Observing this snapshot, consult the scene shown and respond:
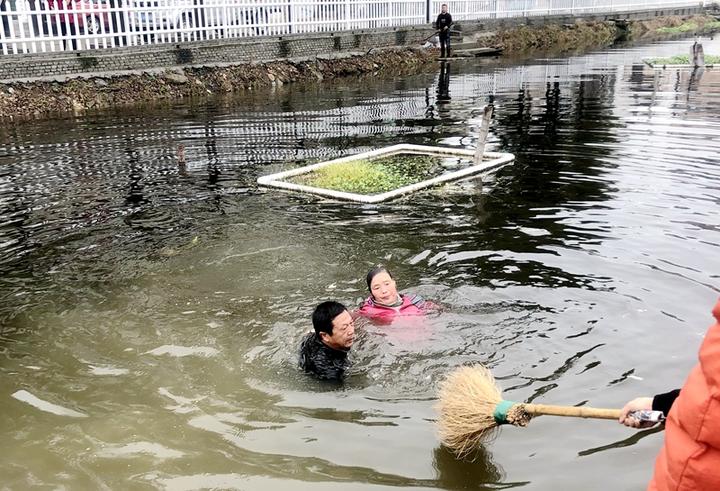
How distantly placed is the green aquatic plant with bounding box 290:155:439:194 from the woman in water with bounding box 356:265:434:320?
3864mm

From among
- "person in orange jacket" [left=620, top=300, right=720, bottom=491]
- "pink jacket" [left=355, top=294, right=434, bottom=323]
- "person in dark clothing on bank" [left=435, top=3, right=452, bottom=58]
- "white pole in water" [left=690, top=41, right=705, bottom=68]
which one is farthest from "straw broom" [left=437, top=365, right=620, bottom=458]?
"person in dark clothing on bank" [left=435, top=3, right=452, bottom=58]

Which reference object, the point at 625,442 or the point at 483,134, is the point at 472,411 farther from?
the point at 483,134

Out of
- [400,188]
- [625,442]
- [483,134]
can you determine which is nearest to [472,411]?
[625,442]

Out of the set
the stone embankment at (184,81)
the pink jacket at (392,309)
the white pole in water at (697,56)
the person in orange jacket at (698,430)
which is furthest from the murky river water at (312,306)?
the white pole in water at (697,56)

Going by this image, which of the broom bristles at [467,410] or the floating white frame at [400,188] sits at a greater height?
the floating white frame at [400,188]

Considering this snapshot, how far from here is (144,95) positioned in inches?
714

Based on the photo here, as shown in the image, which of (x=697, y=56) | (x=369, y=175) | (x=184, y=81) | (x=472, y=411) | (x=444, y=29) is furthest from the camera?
(x=444, y=29)

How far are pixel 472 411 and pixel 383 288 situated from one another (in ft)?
7.15

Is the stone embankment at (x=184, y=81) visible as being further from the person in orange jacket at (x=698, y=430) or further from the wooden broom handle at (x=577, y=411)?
the person in orange jacket at (x=698, y=430)

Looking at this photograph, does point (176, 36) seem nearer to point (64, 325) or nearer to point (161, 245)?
point (161, 245)

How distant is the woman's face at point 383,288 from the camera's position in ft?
18.9

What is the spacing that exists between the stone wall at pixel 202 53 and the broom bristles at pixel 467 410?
15.8 m

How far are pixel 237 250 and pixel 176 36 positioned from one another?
13987 millimetres

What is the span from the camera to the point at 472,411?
12.1 feet
